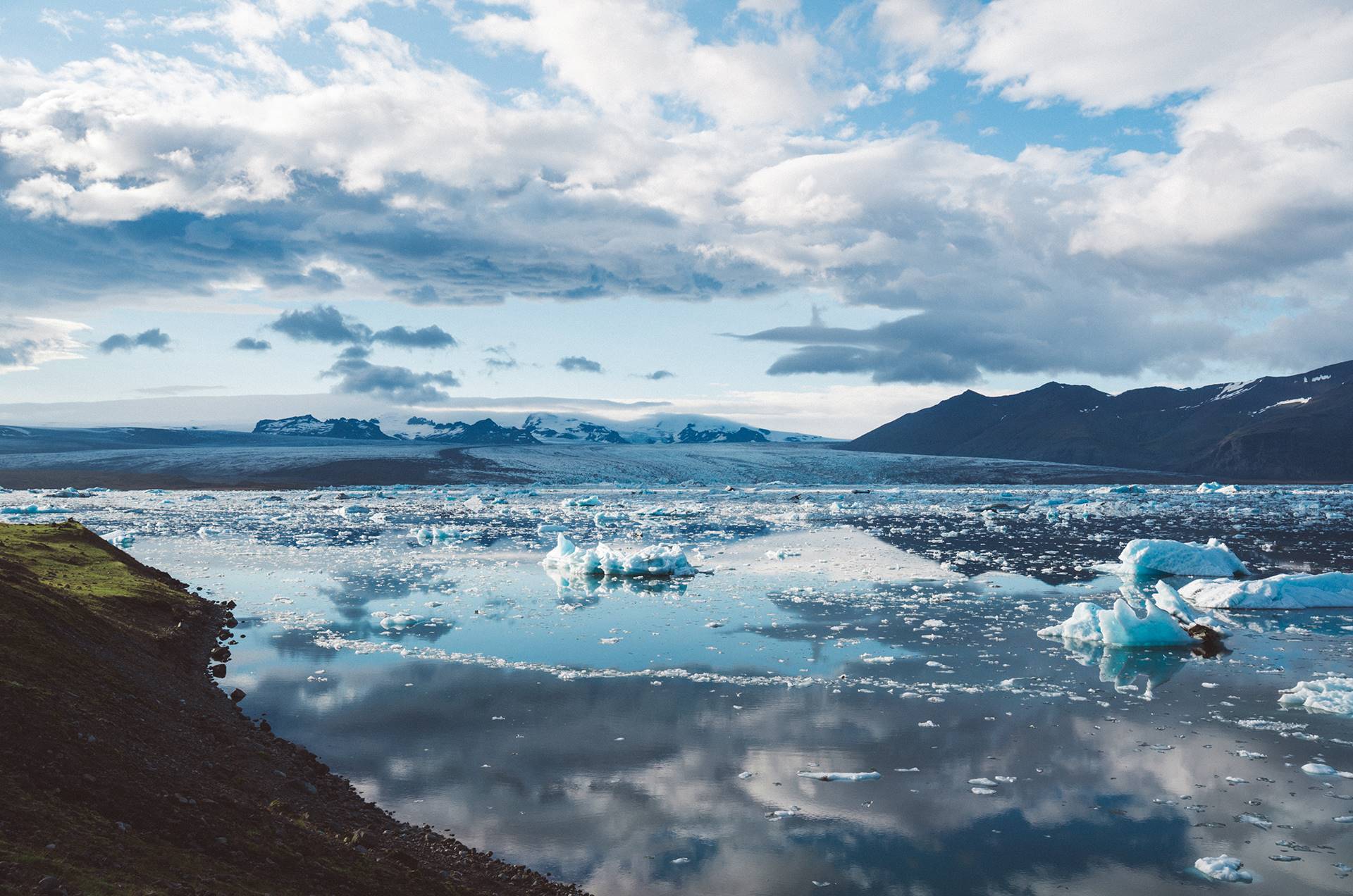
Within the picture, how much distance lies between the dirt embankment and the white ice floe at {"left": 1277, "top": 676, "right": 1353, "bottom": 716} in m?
11.4

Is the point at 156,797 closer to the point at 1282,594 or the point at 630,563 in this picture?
the point at 630,563

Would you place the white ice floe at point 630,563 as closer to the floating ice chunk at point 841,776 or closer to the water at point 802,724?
the water at point 802,724

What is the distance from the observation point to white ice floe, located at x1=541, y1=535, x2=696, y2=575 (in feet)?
86.7

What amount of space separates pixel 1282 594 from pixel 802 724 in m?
16.2

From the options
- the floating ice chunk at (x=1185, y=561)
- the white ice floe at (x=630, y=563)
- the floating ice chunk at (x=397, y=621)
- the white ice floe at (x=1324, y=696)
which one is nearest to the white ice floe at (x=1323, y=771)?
the white ice floe at (x=1324, y=696)

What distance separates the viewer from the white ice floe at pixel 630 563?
86.7ft

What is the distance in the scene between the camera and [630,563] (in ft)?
87.1

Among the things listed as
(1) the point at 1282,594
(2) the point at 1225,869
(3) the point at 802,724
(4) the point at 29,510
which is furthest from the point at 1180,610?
(4) the point at 29,510

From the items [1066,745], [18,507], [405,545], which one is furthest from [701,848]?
[18,507]

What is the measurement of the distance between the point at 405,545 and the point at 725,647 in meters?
22.0

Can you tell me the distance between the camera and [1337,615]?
65.8 ft

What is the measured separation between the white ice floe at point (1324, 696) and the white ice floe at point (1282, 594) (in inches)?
330

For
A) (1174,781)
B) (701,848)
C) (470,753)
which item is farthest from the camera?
(470,753)

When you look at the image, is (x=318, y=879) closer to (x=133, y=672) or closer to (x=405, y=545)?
(x=133, y=672)
